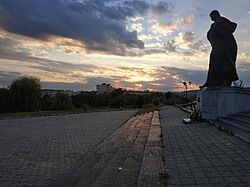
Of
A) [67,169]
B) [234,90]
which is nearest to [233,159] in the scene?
[67,169]

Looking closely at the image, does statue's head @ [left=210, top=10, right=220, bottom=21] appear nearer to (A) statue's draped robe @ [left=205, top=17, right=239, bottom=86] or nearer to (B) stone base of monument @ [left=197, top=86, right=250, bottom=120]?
(A) statue's draped robe @ [left=205, top=17, right=239, bottom=86]

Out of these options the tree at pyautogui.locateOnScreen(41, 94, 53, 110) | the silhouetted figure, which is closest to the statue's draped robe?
the silhouetted figure

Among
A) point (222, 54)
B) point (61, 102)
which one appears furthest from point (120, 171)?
point (61, 102)

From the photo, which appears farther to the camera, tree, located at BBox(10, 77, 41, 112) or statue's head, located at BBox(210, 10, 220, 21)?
tree, located at BBox(10, 77, 41, 112)

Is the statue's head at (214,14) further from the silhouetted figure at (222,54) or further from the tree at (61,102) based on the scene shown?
the tree at (61,102)

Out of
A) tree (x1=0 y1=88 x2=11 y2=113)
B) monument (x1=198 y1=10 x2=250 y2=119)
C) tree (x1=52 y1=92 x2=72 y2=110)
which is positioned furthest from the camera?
tree (x1=52 y1=92 x2=72 y2=110)

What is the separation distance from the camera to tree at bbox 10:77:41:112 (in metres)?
51.3

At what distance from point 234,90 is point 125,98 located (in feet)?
179

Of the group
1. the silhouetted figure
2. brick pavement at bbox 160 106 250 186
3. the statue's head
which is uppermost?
the statue's head

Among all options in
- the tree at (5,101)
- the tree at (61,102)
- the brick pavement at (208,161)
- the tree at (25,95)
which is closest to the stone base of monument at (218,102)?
the brick pavement at (208,161)

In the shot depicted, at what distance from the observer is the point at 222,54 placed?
1296 centimetres

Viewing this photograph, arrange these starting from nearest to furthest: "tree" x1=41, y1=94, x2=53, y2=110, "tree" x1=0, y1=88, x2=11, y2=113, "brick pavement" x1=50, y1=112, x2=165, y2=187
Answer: "brick pavement" x1=50, y1=112, x2=165, y2=187
"tree" x1=0, y1=88, x2=11, y2=113
"tree" x1=41, y1=94, x2=53, y2=110

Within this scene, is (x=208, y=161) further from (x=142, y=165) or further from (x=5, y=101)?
(x=5, y=101)

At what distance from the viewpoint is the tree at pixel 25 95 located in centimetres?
5133
